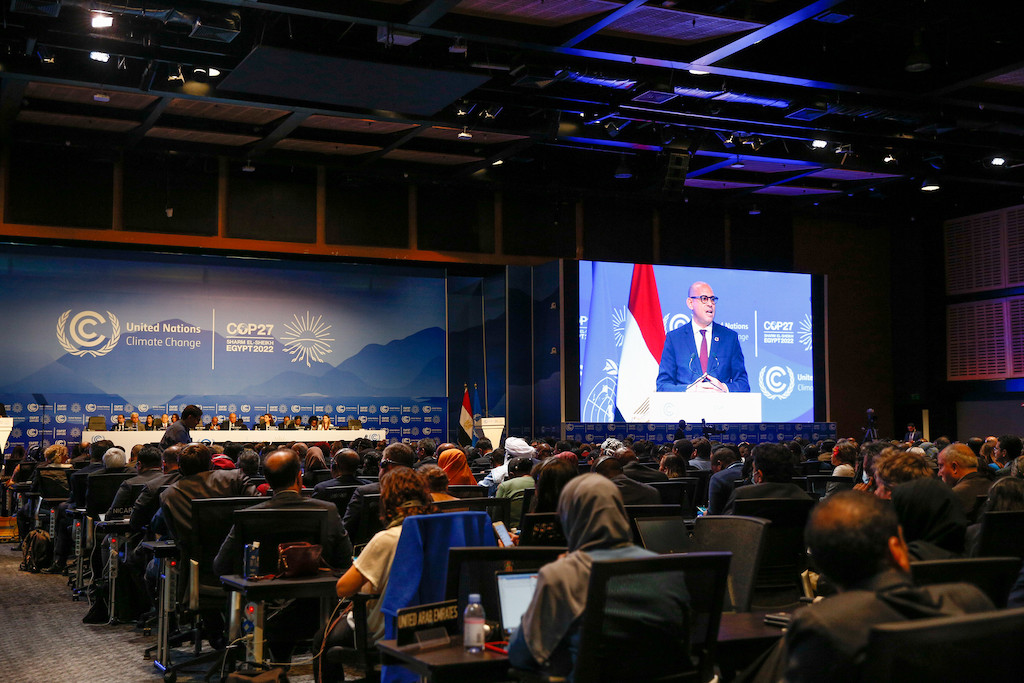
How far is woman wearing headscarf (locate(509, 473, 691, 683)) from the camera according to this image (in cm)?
251

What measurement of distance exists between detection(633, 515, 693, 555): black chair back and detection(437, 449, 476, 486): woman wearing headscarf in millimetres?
2746

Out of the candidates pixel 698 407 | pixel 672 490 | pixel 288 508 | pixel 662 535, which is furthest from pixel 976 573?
pixel 698 407

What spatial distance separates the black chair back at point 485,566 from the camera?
9.50ft

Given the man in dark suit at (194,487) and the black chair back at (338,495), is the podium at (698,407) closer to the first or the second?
the black chair back at (338,495)

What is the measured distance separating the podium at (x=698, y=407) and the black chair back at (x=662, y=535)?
553 inches

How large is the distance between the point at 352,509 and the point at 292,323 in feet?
43.4

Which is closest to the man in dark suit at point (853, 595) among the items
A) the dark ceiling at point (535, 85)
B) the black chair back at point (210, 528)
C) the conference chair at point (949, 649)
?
the conference chair at point (949, 649)

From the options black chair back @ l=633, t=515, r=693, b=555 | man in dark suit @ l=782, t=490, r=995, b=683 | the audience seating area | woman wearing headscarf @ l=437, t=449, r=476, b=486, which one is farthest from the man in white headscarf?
man in dark suit @ l=782, t=490, r=995, b=683

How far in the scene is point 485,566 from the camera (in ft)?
9.74

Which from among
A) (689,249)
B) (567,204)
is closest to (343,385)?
(567,204)

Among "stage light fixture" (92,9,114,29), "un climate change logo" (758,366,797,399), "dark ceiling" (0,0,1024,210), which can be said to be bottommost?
"un climate change logo" (758,366,797,399)

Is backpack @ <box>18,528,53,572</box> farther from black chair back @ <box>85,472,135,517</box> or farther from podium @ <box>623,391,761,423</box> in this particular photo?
podium @ <box>623,391,761,423</box>

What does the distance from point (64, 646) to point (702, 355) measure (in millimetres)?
14337

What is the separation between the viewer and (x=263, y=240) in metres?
17.3
